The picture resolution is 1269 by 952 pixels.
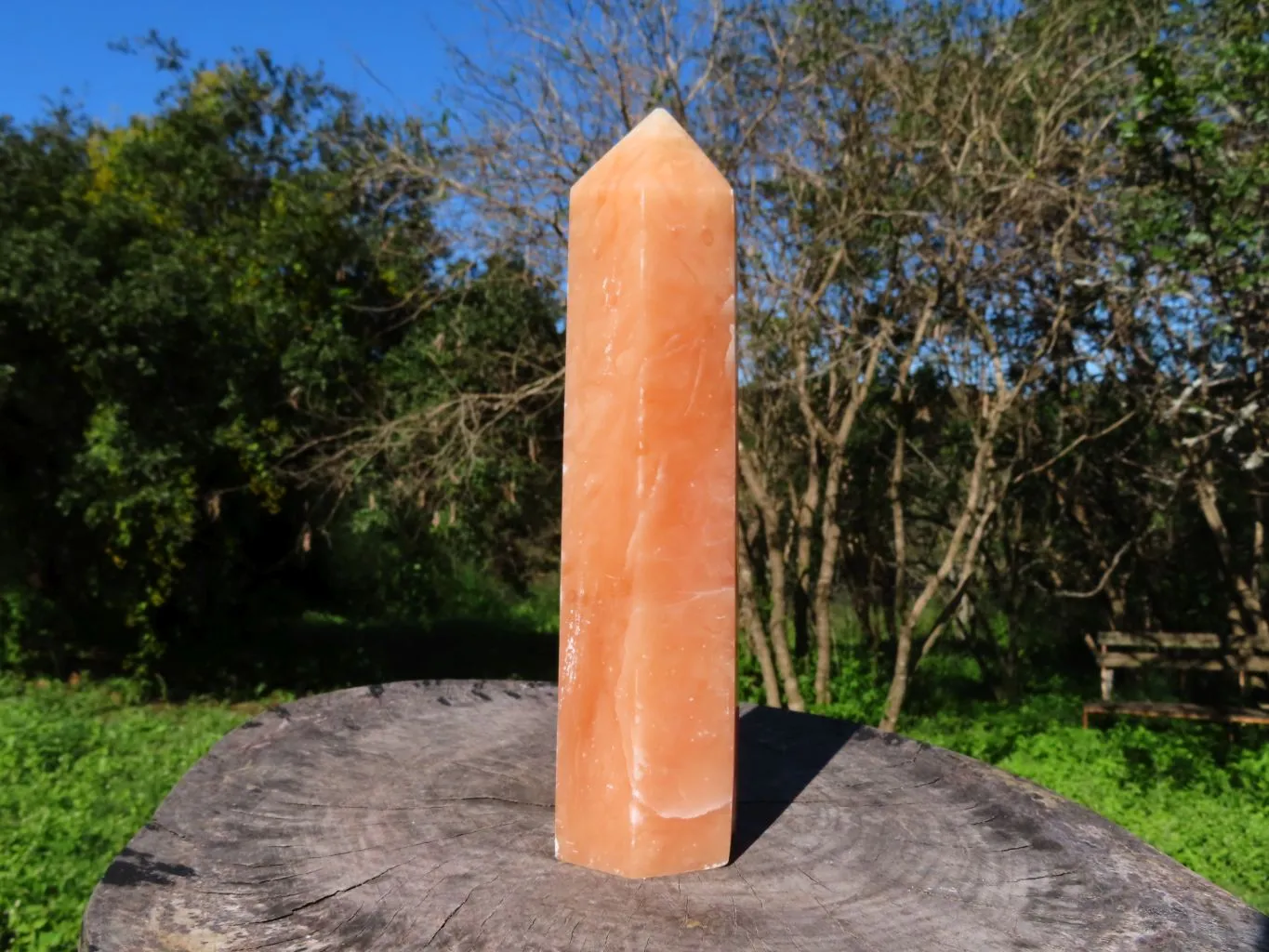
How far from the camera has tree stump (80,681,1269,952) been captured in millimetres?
1601

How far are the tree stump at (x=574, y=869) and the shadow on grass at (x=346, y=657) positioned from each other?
18.1ft

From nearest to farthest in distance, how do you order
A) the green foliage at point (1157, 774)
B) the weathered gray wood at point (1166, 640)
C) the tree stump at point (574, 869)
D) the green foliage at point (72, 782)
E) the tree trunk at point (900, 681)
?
the tree stump at point (574, 869), the green foliage at point (72, 782), the green foliage at point (1157, 774), the tree trunk at point (900, 681), the weathered gray wood at point (1166, 640)

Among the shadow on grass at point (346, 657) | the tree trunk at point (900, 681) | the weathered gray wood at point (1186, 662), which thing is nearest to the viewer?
the tree trunk at point (900, 681)

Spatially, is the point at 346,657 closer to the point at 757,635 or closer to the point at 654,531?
the point at 757,635

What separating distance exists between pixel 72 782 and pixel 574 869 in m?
3.97

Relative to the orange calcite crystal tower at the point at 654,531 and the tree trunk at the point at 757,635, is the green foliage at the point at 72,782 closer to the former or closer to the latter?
the orange calcite crystal tower at the point at 654,531

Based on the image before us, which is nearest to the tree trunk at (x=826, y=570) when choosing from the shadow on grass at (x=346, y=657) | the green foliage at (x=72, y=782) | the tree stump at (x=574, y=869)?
the shadow on grass at (x=346, y=657)

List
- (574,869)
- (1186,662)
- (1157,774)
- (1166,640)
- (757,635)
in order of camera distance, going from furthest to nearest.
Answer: (1166,640) → (1186,662) → (757,635) → (1157,774) → (574,869)

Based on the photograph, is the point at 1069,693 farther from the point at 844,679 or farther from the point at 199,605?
the point at 199,605

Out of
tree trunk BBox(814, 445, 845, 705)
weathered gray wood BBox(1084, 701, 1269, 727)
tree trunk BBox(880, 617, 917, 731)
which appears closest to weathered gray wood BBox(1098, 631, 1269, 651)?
weathered gray wood BBox(1084, 701, 1269, 727)

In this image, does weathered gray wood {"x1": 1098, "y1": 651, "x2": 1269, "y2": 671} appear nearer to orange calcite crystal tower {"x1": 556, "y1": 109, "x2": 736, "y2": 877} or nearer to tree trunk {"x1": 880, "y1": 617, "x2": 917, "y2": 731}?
tree trunk {"x1": 880, "y1": 617, "x2": 917, "y2": 731}

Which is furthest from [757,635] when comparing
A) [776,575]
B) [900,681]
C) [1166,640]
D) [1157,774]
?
[1166,640]

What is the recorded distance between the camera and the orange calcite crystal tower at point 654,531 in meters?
1.97

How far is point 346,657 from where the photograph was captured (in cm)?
848
